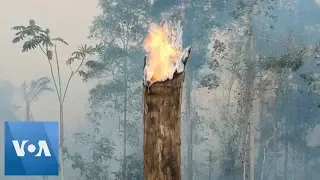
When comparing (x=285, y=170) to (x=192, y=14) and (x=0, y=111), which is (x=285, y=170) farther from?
(x=0, y=111)

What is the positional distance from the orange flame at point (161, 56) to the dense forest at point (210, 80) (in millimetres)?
3899

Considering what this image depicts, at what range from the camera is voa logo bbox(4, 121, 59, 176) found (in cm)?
595

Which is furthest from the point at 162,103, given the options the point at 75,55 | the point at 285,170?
the point at 285,170

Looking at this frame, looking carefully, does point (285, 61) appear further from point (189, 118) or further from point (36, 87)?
point (36, 87)

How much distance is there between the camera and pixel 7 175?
6152 millimetres

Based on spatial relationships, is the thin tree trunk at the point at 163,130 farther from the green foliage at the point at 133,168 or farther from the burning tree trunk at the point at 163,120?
the green foliage at the point at 133,168

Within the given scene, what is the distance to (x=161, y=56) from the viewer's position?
2.03 m

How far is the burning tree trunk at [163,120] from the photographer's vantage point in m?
1.95

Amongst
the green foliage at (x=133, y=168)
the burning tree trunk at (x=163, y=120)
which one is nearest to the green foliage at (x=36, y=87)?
the green foliage at (x=133, y=168)

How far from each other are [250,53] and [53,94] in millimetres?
1843

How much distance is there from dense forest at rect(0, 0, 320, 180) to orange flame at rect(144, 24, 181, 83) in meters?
3.90

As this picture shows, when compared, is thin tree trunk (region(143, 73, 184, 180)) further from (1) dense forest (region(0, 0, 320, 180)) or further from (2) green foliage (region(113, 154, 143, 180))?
(2) green foliage (region(113, 154, 143, 180))

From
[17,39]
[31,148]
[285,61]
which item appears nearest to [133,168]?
[31,148]

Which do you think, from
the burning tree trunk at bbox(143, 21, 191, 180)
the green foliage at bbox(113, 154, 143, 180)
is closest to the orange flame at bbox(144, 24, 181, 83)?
the burning tree trunk at bbox(143, 21, 191, 180)
